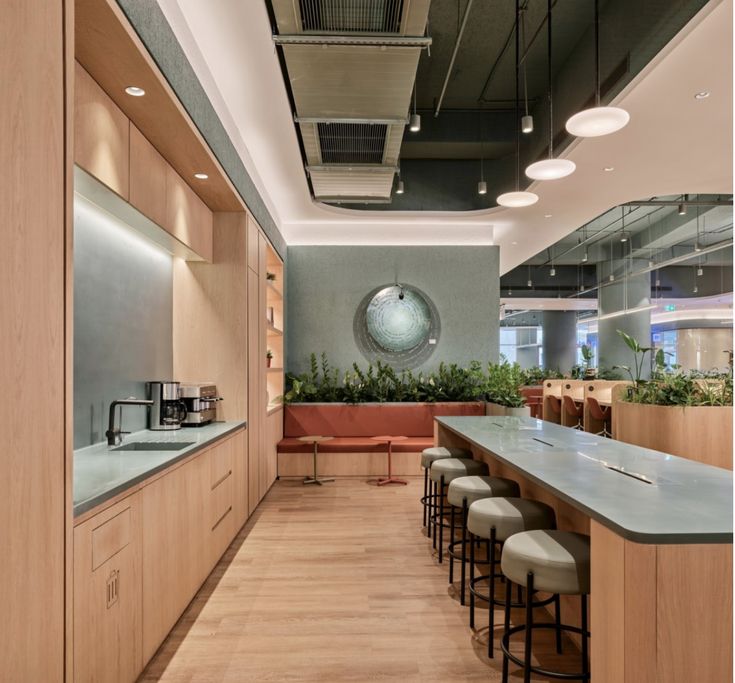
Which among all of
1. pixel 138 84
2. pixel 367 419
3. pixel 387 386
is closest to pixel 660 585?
pixel 138 84

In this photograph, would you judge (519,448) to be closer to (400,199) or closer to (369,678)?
(369,678)

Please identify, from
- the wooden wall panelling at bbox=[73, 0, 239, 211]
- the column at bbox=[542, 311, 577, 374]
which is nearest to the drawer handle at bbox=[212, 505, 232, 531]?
the wooden wall panelling at bbox=[73, 0, 239, 211]

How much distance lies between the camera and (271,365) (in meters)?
6.77

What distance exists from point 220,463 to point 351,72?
2646 mm

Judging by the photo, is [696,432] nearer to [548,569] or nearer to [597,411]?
[597,411]

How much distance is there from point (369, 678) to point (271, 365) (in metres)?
4.76

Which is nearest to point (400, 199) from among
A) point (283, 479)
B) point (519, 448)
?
point (283, 479)

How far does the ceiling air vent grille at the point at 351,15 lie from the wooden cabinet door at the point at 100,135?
3.55 ft

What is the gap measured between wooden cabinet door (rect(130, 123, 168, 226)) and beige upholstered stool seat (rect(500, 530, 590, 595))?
2.47 meters

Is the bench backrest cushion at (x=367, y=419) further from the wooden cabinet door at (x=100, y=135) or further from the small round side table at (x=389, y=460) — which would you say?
the wooden cabinet door at (x=100, y=135)

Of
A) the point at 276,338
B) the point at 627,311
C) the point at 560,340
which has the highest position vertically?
the point at 627,311

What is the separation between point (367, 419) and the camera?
672cm
